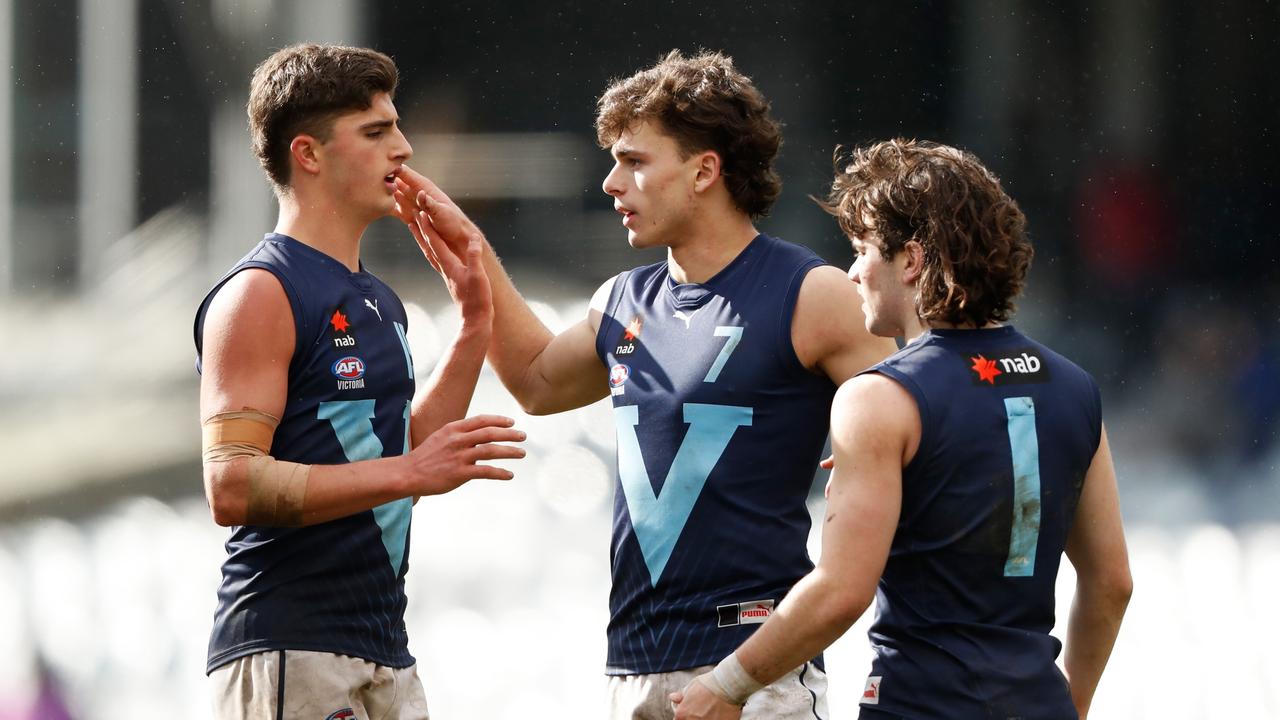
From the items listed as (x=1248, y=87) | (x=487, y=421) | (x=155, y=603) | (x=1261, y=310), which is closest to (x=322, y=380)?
(x=487, y=421)

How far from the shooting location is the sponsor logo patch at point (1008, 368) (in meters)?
2.03

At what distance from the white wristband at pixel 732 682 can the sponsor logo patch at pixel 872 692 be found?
16 centimetres

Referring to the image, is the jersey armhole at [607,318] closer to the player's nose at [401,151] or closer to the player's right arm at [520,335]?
the player's right arm at [520,335]

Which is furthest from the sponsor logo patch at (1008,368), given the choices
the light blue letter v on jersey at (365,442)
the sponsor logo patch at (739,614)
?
the light blue letter v on jersey at (365,442)

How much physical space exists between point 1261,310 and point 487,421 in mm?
8199

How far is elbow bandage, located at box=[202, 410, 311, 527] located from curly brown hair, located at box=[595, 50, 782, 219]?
93 centimetres

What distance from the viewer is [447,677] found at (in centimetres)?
711

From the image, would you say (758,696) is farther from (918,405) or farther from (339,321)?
(339,321)

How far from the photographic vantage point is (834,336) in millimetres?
2580

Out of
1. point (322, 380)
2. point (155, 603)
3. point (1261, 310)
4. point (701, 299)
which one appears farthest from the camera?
point (1261, 310)

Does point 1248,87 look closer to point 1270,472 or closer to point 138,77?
point 1270,472

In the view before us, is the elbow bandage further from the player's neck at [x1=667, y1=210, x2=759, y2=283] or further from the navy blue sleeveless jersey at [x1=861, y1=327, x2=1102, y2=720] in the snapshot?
the navy blue sleeveless jersey at [x1=861, y1=327, x2=1102, y2=720]

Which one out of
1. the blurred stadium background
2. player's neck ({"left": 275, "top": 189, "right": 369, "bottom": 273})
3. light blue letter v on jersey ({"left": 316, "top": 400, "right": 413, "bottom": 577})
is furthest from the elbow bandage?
the blurred stadium background

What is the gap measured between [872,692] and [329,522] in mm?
1008
